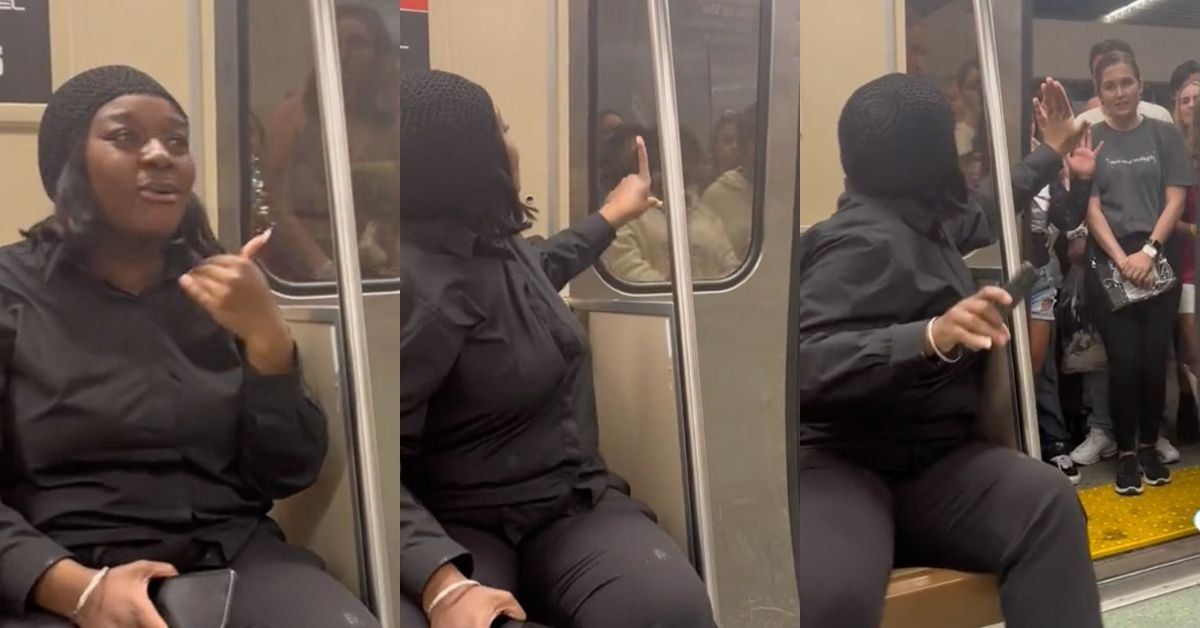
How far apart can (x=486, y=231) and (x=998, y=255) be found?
1.00 m

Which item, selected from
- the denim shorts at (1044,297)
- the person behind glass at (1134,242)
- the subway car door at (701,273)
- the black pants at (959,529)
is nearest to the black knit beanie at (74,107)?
the subway car door at (701,273)

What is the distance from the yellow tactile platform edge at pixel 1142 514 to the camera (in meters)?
2.23

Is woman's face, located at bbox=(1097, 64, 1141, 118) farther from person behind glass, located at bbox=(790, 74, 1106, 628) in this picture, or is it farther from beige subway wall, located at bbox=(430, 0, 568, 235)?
beige subway wall, located at bbox=(430, 0, 568, 235)

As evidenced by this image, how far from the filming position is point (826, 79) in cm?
134

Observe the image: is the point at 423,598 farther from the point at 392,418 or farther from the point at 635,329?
the point at 635,329

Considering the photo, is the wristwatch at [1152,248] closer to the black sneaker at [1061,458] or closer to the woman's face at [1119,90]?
the woman's face at [1119,90]

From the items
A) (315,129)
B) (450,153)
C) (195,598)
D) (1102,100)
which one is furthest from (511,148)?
(1102,100)

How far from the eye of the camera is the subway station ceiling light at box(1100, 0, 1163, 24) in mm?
2176

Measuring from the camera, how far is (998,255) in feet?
5.09

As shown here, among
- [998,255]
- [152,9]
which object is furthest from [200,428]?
[998,255]

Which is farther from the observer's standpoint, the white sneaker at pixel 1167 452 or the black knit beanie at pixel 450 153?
the white sneaker at pixel 1167 452

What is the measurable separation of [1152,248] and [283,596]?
2119 mm

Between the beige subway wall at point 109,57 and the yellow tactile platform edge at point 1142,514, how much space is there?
2116 mm

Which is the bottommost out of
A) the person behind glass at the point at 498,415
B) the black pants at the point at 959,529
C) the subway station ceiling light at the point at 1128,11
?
the black pants at the point at 959,529
